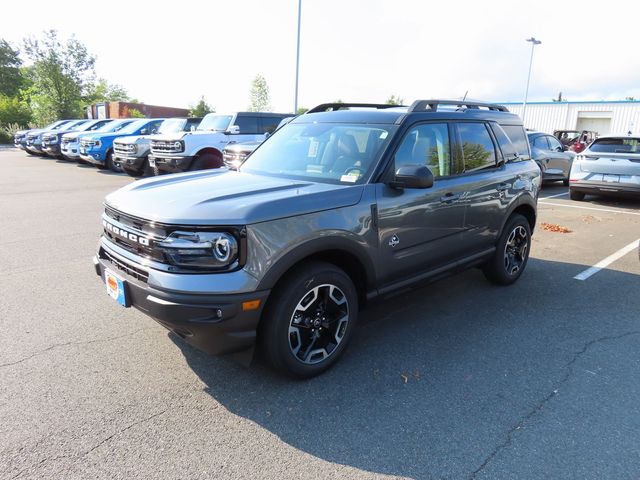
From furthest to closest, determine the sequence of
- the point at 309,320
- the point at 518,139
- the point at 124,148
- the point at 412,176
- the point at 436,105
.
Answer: the point at 124,148 < the point at 518,139 < the point at 436,105 < the point at 412,176 < the point at 309,320

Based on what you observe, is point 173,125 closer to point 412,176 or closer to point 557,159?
point 557,159

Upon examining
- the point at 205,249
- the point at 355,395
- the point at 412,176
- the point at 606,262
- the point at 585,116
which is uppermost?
the point at 585,116

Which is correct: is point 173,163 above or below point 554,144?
below

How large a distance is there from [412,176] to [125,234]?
203 cm

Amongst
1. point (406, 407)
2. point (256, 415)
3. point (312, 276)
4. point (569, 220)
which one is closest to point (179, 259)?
point (312, 276)

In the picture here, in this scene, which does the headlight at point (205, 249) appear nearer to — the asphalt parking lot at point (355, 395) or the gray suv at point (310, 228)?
the gray suv at point (310, 228)

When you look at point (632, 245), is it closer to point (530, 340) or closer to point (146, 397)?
point (530, 340)

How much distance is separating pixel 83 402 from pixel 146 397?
1.24ft

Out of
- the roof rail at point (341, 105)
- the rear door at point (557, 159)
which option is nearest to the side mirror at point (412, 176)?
the roof rail at point (341, 105)

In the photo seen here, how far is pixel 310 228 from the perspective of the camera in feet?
9.64

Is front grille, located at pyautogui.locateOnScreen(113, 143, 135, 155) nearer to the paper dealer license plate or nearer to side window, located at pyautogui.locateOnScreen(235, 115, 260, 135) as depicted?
side window, located at pyautogui.locateOnScreen(235, 115, 260, 135)

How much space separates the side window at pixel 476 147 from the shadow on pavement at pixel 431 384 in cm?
142

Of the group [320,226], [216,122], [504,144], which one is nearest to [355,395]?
[320,226]

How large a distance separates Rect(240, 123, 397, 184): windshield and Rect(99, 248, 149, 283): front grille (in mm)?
1393
